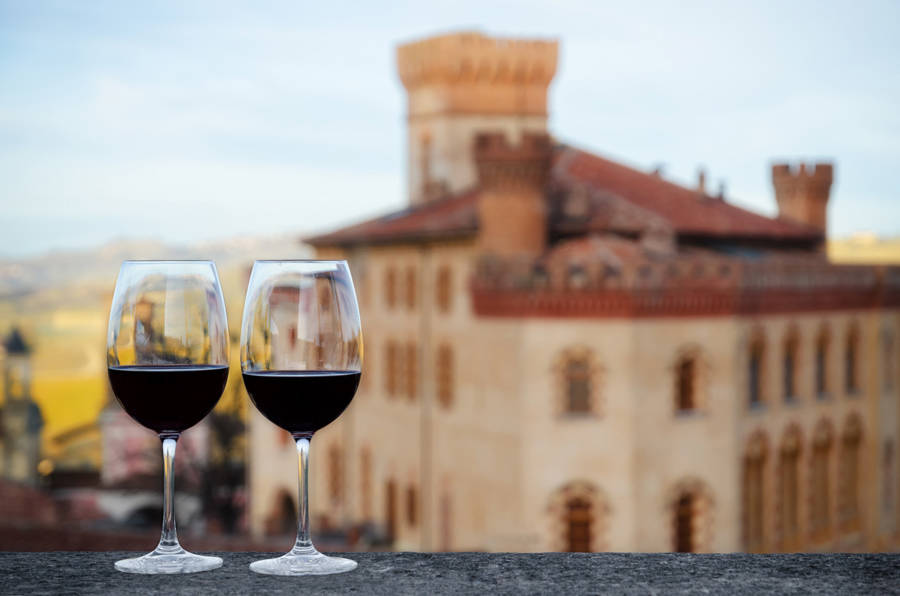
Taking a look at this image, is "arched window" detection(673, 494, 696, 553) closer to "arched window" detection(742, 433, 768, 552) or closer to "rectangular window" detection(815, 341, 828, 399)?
"arched window" detection(742, 433, 768, 552)

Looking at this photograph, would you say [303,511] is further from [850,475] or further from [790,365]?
[850,475]

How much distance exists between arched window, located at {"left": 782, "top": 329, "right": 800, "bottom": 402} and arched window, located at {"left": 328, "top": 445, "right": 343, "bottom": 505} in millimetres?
14016


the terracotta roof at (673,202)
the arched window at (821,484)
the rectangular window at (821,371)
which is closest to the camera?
the arched window at (821,484)

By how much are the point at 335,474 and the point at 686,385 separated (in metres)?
14.0

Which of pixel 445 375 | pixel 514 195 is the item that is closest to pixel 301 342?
pixel 514 195

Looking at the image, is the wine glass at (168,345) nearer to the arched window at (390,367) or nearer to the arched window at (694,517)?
the arched window at (694,517)

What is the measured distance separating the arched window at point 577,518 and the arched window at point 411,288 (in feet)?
29.3

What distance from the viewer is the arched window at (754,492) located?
107ft

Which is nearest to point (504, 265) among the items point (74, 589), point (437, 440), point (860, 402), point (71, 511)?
point (437, 440)

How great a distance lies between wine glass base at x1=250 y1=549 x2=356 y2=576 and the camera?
2252 mm

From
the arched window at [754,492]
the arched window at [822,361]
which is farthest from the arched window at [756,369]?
the arched window at [822,361]

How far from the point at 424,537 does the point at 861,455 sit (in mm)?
13113

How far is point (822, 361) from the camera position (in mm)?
36281

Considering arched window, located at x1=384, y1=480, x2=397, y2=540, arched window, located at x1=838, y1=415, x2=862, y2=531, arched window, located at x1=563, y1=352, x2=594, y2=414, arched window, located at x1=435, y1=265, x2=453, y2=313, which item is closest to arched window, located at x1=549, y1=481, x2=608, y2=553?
arched window, located at x1=563, y1=352, x2=594, y2=414
